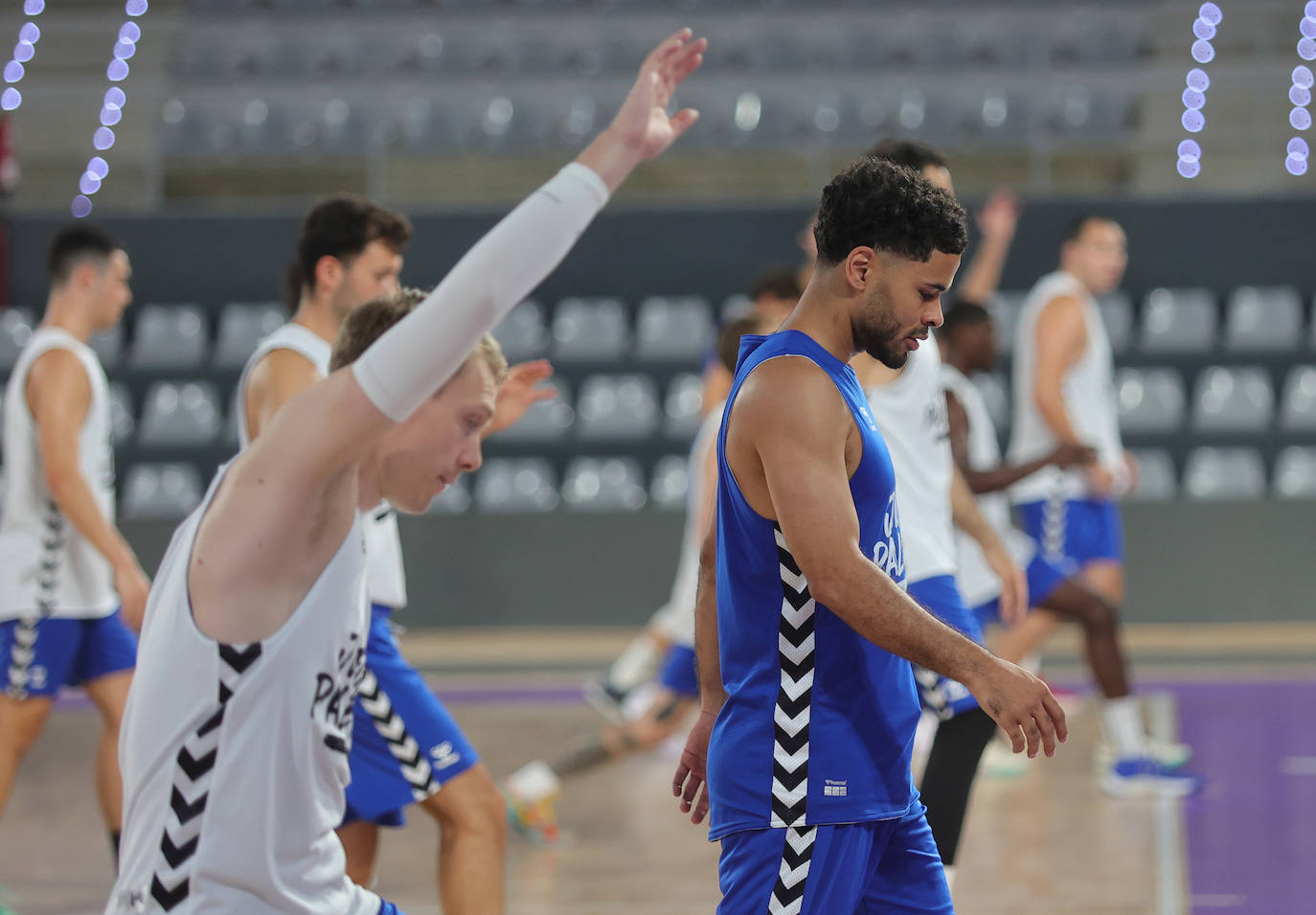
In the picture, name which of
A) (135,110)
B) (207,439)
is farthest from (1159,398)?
(135,110)

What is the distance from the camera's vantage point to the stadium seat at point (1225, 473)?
35.3 ft

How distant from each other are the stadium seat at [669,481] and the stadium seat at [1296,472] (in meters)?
4.23

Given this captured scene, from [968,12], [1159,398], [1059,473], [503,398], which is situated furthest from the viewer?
[968,12]

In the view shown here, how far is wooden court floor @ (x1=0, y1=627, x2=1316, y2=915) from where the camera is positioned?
4738 mm

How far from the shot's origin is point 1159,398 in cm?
1131

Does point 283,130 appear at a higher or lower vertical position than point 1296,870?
higher

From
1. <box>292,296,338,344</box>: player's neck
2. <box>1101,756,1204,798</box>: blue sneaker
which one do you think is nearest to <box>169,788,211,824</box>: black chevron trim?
<box>292,296,338,344</box>: player's neck

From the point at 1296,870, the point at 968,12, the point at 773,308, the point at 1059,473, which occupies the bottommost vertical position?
the point at 1296,870

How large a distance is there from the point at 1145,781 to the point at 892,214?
4.24m

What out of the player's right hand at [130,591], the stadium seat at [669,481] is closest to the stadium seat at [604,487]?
the stadium seat at [669,481]

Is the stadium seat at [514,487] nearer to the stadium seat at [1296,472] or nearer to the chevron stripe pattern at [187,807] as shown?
the stadium seat at [1296,472]

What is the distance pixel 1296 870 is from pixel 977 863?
102cm

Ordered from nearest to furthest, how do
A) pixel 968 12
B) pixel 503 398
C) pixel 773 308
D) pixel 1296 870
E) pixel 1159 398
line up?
pixel 503 398 → pixel 1296 870 → pixel 773 308 → pixel 1159 398 → pixel 968 12

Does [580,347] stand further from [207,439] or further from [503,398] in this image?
[503,398]
